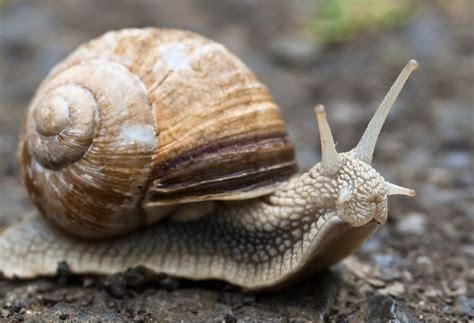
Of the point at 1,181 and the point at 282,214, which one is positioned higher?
the point at 1,181

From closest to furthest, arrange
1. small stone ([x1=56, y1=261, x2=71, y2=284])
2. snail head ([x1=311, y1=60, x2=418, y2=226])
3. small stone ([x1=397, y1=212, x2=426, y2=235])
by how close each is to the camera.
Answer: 1. snail head ([x1=311, y1=60, x2=418, y2=226])
2. small stone ([x1=56, y1=261, x2=71, y2=284])
3. small stone ([x1=397, y1=212, x2=426, y2=235])

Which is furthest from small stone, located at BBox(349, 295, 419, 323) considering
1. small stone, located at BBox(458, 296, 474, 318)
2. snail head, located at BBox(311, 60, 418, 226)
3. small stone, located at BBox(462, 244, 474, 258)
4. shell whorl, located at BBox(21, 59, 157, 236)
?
shell whorl, located at BBox(21, 59, 157, 236)

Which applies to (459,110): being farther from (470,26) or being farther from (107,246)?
(107,246)

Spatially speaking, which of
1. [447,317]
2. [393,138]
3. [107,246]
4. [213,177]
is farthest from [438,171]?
[107,246]

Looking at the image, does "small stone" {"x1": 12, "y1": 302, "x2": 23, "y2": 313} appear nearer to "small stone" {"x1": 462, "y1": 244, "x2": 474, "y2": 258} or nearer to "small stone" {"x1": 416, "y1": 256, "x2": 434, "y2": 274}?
"small stone" {"x1": 416, "y1": 256, "x2": 434, "y2": 274}

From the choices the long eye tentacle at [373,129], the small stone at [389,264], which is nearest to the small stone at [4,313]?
the long eye tentacle at [373,129]

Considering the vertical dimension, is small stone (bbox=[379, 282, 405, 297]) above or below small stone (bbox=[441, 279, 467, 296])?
below

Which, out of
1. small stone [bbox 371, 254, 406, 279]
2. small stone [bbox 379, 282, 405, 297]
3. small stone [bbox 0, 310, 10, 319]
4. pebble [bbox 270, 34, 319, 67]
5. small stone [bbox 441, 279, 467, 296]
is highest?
pebble [bbox 270, 34, 319, 67]

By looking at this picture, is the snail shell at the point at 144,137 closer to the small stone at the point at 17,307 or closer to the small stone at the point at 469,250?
the small stone at the point at 17,307
